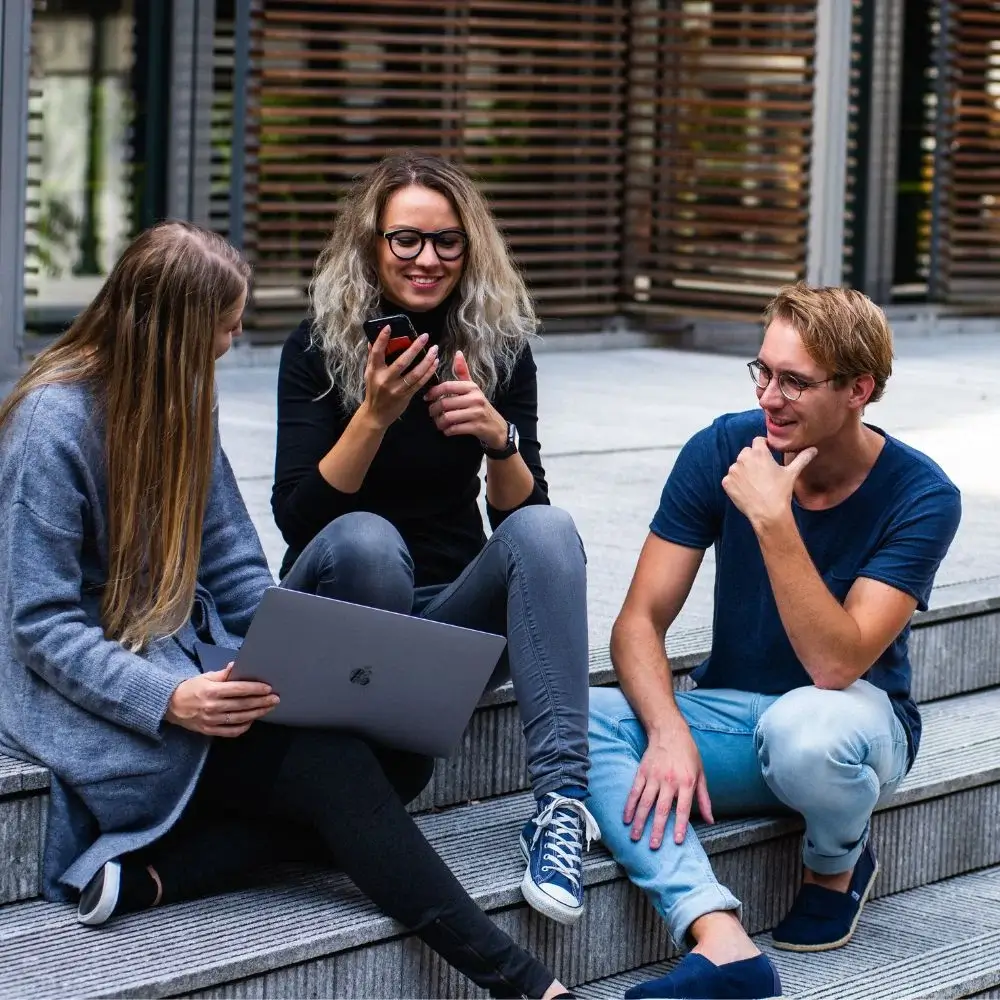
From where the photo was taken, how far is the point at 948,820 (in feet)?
12.0

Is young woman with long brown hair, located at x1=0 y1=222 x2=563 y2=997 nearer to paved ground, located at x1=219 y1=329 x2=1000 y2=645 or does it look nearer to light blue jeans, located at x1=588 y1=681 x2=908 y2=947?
light blue jeans, located at x1=588 y1=681 x2=908 y2=947

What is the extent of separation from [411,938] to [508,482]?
846mm

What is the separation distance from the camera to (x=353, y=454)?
10.2ft

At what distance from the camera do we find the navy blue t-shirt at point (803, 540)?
Answer: 3.09 metres

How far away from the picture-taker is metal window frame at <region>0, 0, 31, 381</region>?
23.0 feet

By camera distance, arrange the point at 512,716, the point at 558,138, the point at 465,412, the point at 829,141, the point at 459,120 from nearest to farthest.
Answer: the point at 465,412 < the point at 512,716 < the point at 459,120 < the point at 829,141 < the point at 558,138

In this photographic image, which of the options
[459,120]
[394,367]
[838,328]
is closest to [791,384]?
[838,328]

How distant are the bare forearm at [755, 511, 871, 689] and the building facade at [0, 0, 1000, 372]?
475 cm

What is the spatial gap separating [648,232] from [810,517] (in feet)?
22.8

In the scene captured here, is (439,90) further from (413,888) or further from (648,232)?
(413,888)

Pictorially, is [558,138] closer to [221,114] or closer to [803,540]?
[221,114]

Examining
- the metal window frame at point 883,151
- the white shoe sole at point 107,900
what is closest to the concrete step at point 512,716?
the white shoe sole at point 107,900

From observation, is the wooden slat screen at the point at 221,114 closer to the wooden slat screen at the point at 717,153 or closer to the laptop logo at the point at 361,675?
the wooden slat screen at the point at 717,153

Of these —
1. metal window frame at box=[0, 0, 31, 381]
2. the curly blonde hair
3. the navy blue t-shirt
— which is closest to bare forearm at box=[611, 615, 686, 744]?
the navy blue t-shirt
